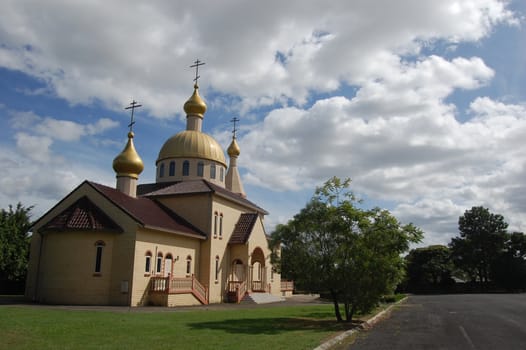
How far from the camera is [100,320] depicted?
1596cm

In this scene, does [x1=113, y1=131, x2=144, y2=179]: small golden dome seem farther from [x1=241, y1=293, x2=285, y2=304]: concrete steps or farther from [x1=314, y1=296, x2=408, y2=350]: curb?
[x1=314, y1=296, x2=408, y2=350]: curb

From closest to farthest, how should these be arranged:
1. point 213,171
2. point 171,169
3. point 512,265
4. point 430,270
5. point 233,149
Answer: point 171,169 → point 213,171 → point 233,149 → point 512,265 → point 430,270

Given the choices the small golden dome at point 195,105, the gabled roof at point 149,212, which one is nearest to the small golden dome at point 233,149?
the small golden dome at point 195,105

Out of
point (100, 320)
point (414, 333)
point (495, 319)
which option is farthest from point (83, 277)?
point (495, 319)

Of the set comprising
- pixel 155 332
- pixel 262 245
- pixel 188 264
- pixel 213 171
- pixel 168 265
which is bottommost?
pixel 155 332

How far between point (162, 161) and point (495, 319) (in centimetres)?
2740

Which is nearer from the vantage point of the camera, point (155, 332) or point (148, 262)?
point (155, 332)

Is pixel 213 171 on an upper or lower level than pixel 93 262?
upper

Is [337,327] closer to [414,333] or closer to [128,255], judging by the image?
[414,333]

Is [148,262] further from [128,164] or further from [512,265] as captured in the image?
[512,265]

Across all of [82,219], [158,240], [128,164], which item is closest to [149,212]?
[158,240]

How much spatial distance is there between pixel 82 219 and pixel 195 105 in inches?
690

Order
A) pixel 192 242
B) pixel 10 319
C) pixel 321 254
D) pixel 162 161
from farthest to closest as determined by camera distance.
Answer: pixel 162 161
pixel 192 242
pixel 321 254
pixel 10 319

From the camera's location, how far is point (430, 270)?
6366 cm
